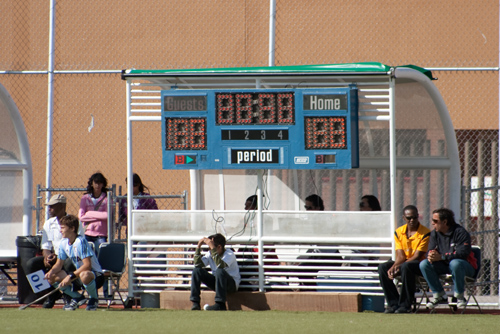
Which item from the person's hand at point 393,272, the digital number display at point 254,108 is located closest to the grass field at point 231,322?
the person's hand at point 393,272

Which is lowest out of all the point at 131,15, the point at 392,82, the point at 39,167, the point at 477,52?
the point at 39,167

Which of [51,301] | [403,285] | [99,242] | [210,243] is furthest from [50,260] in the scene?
[403,285]

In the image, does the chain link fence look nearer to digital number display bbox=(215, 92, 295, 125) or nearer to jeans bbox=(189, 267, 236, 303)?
digital number display bbox=(215, 92, 295, 125)

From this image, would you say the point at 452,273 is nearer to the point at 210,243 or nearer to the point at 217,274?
the point at 217,274

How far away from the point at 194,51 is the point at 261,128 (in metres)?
3.91

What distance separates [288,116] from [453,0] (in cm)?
446

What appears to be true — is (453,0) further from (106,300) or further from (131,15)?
(106,300)

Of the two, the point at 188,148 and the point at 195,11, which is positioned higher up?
the point at 195,11

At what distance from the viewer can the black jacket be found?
8562mm

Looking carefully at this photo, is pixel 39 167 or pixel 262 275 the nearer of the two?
pixel 262 275

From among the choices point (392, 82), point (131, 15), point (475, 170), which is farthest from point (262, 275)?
point (131, 15)

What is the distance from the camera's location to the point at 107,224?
32.6 feet

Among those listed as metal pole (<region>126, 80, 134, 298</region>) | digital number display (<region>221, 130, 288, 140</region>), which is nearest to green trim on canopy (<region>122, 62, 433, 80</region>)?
metal pole (<region>126, 80, 134, 298</region>)

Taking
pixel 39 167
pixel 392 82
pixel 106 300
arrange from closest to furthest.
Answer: pixel 392 82 < pixel 106 300 < pixel 39 167
